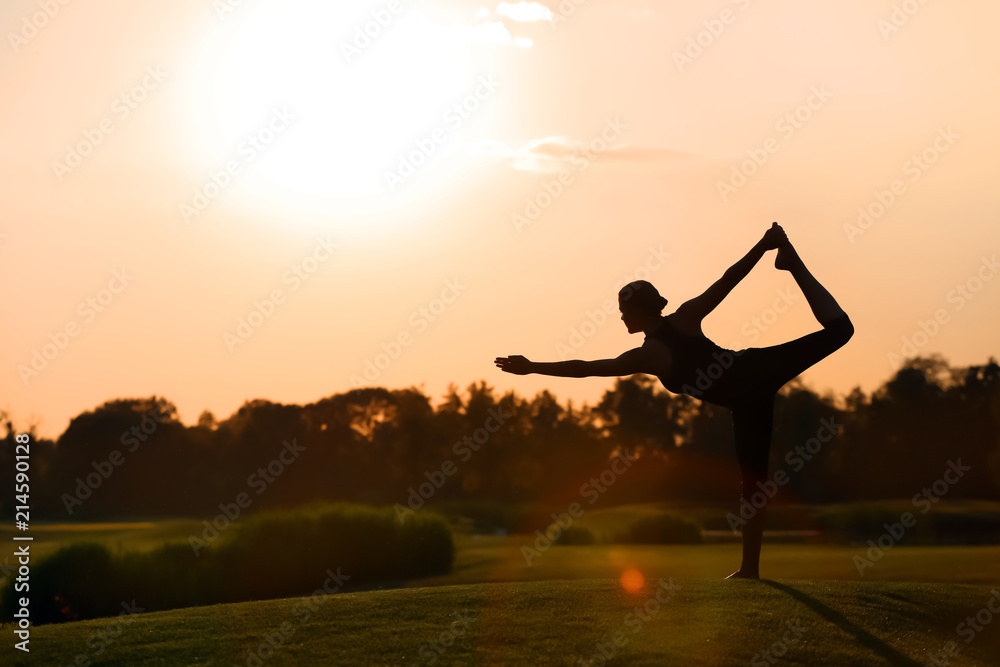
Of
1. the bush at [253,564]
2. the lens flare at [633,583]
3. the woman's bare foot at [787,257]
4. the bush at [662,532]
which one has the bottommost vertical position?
the bush at [662,532]

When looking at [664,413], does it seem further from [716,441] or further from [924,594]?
[924,594]

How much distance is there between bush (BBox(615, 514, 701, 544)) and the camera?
34.1 metres

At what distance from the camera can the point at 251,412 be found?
44.4 meters

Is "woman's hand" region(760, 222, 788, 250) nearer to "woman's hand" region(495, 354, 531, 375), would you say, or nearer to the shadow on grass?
"woman's hand" region(495, 354, 531, 375)

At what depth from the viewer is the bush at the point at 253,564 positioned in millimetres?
20406

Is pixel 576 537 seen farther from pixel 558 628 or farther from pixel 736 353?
pixel 558 628

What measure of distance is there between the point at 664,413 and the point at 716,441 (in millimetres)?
4340

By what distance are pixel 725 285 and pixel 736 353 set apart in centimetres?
75

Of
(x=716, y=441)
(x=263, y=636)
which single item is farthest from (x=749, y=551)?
(x=716, y=441)

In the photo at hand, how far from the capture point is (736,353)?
10469 millimetres

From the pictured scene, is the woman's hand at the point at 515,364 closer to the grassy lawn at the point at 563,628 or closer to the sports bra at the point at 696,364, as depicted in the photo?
the sports bra at the point at 696,364

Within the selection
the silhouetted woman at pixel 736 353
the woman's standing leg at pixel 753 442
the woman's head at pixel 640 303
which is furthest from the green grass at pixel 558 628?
the woman's head at pixel 640 303

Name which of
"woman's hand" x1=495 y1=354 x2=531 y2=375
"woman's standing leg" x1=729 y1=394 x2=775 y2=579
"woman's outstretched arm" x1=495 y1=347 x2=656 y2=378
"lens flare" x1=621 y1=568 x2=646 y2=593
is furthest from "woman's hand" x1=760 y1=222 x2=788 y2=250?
"lens flare" x1=621 y1=568 x2=646 y2=593

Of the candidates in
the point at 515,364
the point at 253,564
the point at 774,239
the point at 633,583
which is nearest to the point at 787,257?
the point at 774,239
